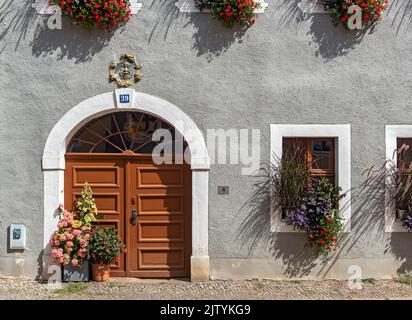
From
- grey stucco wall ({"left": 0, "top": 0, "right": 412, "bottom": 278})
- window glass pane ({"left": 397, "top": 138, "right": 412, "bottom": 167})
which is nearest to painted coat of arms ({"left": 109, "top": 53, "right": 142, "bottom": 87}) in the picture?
grey stucco wall ({"left": 0, "top": 0, "right": 412, "bottom": 278})

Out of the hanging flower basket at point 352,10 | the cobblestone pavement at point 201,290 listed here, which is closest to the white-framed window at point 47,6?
the hanging flower basket at point 352,10

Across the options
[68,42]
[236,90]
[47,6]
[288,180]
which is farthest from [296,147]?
[47,6]

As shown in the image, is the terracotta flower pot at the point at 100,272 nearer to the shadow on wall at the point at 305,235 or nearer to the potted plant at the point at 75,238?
the potted plant at the point at 75,238

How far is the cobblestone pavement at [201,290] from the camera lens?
7781mm

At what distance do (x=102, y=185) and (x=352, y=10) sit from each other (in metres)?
4.55

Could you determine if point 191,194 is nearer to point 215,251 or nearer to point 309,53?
point 215,251

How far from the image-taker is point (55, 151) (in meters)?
8.48

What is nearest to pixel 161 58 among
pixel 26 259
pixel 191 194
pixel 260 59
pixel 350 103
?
pixel 260 59

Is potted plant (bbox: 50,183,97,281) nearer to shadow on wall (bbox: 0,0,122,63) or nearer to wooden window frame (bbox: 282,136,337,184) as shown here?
shadow on wall (bbox: 0,0,122,63)

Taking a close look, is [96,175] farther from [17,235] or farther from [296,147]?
[296,147]

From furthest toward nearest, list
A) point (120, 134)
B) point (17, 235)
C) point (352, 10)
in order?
1. point (120, 134)
2. point (17, 235)
3. point (352, 10)

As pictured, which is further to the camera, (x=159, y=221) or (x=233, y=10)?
(x=159, y=221)

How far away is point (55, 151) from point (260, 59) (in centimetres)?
336

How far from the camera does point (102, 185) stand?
8.68 meters
